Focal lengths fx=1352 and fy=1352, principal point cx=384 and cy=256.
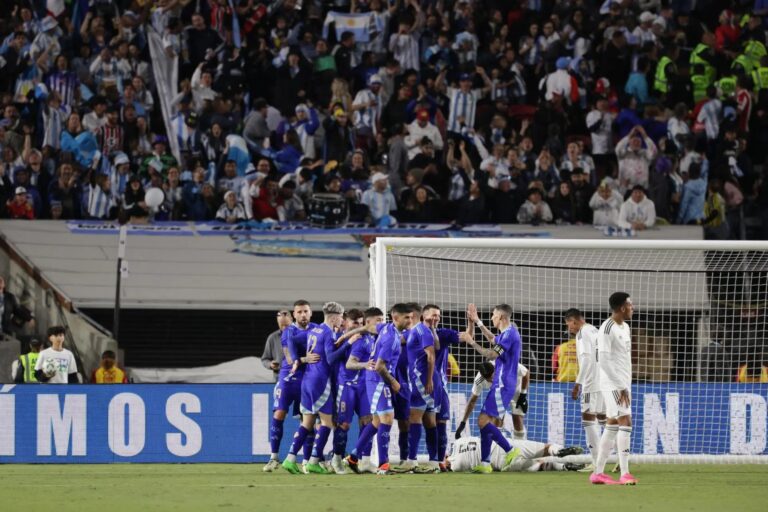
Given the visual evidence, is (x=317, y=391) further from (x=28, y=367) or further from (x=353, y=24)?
(x=353, y=24)

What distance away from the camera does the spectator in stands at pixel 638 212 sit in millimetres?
21078

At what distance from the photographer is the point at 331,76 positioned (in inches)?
916

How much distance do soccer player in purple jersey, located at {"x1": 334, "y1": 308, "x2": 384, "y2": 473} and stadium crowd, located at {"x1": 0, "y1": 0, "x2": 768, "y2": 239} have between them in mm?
6673

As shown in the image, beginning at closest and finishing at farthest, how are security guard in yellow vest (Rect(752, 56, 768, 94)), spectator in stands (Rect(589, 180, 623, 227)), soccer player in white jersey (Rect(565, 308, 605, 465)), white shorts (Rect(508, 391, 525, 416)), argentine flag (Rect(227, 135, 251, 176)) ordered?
soccer player in white jersey (Rect(565, 308, 605, 465)) < white shorts (Rect(508, 391, 525, 416)) < spectator in stands (Rect(589, 180, 623, 227)) < argentine flag (Rect(227, 135, 251, 176)) < security guard in yellow vest (Rect(752, 56, 768, 94))

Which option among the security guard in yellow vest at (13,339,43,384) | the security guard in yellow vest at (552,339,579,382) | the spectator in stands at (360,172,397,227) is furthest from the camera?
the spectator in stands at (360,172,397,227)

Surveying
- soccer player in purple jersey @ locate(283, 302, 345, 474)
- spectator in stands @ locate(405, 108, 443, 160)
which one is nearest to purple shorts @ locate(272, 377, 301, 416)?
soccer player in purple jersey @ locate(283, 302, 345, 474)

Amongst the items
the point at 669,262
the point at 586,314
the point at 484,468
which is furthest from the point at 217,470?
the point at 669,262

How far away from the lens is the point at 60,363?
1728 cm

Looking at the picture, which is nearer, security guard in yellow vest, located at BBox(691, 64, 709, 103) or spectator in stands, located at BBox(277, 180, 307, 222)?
spectator in stands, located at BBox(277, 180, 307, 222)

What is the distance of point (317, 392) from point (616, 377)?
3.46 m

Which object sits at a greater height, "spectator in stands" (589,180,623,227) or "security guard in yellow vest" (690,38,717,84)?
"security guard in yellow vest" (690,38,717,84)

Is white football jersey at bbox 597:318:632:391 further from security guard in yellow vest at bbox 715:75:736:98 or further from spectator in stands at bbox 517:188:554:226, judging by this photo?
security guard in yellow vest at bbox 715:75:736:98

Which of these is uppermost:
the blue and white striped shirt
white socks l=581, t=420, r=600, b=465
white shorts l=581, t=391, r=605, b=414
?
the blue and white striped shirt

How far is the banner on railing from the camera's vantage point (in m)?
16.7
